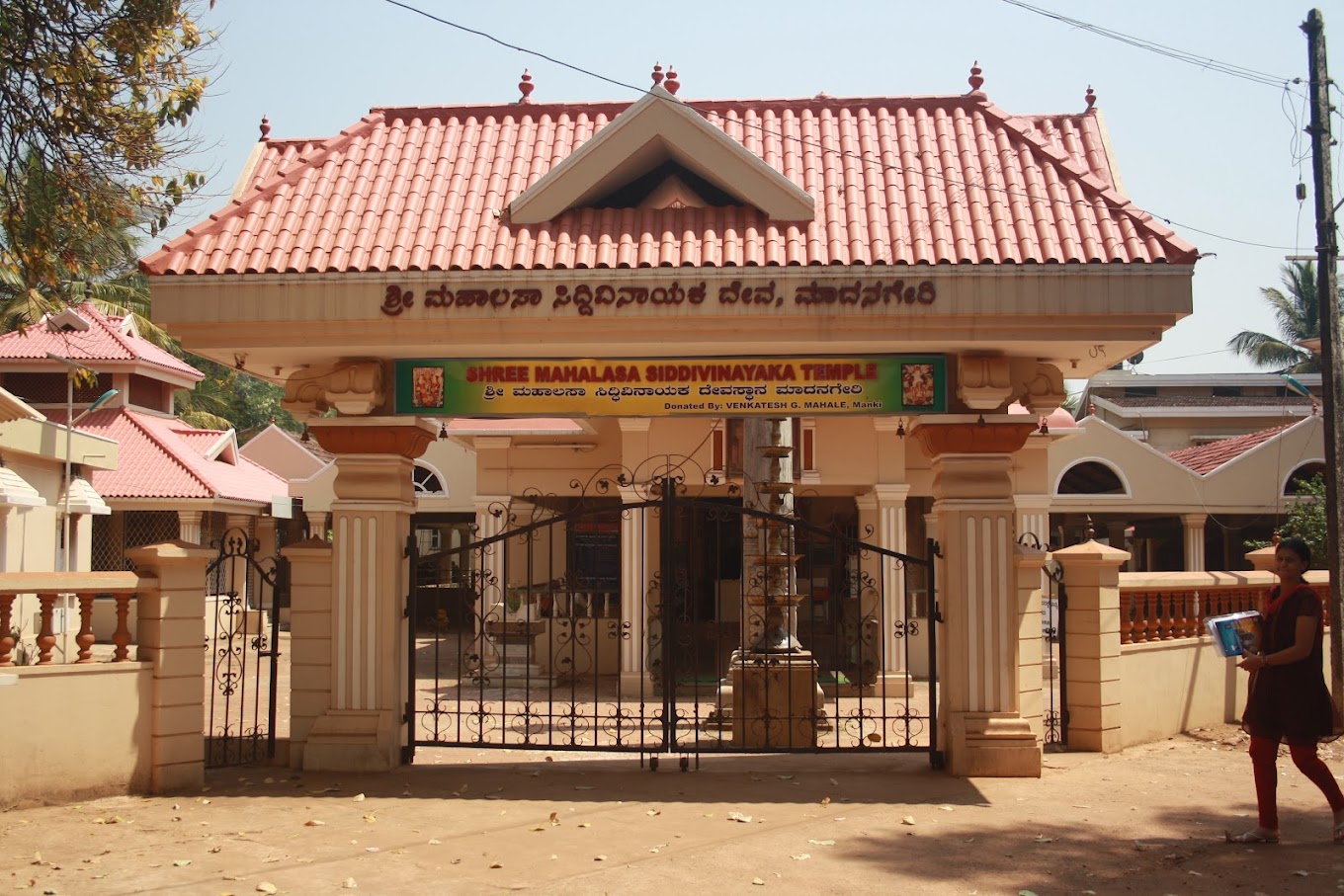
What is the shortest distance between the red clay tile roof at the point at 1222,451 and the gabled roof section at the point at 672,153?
16926mm

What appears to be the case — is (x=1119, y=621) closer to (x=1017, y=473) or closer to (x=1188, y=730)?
(x=1188, y=730)

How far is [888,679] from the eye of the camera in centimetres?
1645

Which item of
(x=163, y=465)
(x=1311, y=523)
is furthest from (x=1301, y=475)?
(x=163, y=465)

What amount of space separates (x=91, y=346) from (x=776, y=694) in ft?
59.3

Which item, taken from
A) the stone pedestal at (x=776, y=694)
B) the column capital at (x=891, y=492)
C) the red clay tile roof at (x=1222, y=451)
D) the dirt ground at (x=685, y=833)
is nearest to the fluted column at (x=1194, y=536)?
the red clay tile roof at (x=1222, y=451)

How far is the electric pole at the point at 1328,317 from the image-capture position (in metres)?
12.0

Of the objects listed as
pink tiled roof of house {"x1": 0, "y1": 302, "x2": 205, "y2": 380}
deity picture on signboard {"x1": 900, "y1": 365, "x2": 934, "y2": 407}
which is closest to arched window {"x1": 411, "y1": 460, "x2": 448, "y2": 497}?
pink tiled roof of house {"x1": 0, "y1": 302, "x2": 205, "y2": 380}

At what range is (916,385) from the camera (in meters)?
9.69

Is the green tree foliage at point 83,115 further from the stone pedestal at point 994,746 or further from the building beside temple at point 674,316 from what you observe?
the stone pedestal at point 994,746

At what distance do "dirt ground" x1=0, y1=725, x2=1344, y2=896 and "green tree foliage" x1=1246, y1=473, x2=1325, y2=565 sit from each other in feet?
38.4

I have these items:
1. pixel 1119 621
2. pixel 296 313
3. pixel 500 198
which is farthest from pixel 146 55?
pixel 1119 621

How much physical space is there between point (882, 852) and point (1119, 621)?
4.74m

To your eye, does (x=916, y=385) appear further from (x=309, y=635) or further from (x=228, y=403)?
(x=228, y=403)

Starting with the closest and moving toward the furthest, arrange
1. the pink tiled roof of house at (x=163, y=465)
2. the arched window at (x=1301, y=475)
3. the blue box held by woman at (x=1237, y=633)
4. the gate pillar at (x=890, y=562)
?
the blue box held by woman at (x=1237, y=633) → the gate pillar at (x=890, y=562) → the pink tiled roof of house at (x=163, y=465) → the arched window at (x=1301, y=475)
